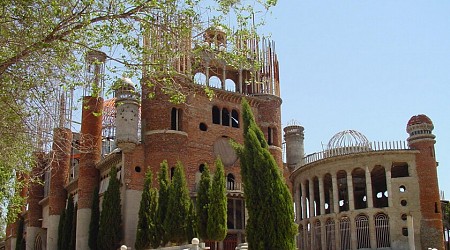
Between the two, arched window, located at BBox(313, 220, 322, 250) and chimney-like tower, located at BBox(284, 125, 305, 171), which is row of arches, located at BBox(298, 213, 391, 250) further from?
chimney-like tower, located at BBox(284, 125, 305, 171)

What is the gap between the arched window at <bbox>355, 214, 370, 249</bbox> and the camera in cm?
3538

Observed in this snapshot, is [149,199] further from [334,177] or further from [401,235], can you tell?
[401,235]

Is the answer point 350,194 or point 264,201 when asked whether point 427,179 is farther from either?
point 264,201

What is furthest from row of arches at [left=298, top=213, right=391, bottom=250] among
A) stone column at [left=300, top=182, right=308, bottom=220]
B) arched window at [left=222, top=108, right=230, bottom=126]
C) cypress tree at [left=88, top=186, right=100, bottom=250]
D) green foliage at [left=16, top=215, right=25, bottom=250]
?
green foliage at [left=16, top=215, right=25, bottom=250]

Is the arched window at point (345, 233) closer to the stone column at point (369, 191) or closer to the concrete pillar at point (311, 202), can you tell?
the stone column at point (369, 191)

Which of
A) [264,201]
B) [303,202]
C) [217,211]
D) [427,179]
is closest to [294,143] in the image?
[303,202]

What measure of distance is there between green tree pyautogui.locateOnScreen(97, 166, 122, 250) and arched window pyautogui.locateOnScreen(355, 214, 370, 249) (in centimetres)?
1484

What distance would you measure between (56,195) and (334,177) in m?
24.3

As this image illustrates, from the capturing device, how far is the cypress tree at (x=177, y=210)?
32.7 meters

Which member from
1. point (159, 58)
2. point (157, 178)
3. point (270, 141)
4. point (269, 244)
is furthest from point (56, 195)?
point (159, 58)

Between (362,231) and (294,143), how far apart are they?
15.5m

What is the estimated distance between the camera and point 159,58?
52.4 feet

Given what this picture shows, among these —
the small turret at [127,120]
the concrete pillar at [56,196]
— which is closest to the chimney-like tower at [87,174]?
the small turret at [127,120]

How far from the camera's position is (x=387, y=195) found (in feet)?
118
